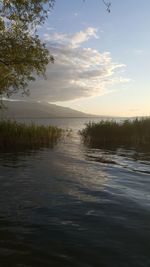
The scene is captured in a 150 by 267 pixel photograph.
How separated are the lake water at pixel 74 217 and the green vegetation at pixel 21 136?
410 inches

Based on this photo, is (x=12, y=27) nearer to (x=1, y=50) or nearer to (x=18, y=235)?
(x=1, y=50)

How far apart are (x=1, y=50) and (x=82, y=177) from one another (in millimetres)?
10132

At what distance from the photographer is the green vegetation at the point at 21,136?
30072 mm

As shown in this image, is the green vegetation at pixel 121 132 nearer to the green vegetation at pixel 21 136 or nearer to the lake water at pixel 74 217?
the green vegetation at pixel 21 136

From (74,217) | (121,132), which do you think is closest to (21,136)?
(121,132)

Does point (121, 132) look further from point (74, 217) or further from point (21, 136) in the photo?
point (74, 217)

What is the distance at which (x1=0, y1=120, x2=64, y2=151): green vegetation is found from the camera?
30072 millimetres

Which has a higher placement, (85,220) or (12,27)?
(12,27)

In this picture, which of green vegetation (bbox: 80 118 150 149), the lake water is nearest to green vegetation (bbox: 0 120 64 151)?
green vegetation (bbox: 80 118 150 149)

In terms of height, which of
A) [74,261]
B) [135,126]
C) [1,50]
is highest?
[1,50]

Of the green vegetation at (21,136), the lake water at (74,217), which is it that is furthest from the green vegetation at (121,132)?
the lake water at (74,217)

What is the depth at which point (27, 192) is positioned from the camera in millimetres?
13719

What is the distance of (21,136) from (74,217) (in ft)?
70.9

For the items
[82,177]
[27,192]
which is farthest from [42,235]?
[82,177]
